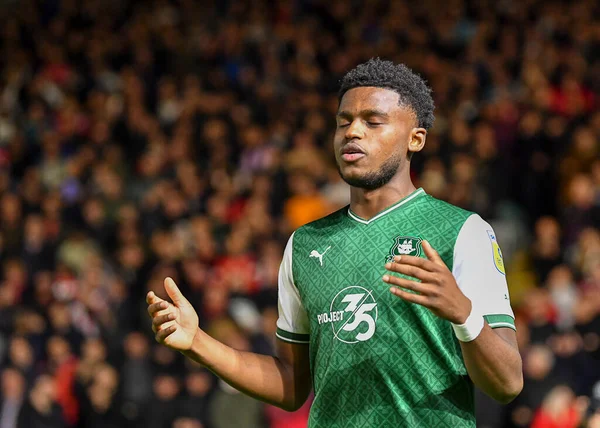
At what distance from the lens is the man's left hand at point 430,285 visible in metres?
2.80

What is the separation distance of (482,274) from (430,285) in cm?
42

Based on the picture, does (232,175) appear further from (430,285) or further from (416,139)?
(430,285)

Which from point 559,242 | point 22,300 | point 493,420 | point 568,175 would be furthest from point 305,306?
point 22,300

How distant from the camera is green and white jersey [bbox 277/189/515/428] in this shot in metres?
3.20

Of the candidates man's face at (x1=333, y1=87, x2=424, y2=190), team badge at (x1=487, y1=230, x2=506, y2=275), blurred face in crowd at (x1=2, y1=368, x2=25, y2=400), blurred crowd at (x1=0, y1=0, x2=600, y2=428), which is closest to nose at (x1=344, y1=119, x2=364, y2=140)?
man's face at (x1=333, y1=87, x2=424, y2=190)

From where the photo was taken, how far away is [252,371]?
3598 millimetres

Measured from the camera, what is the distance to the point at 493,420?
870cm

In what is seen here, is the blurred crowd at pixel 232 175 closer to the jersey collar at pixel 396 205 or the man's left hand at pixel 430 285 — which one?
the jersey collar at pixel 396 205

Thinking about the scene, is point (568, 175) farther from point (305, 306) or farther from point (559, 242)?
point (305, 306)

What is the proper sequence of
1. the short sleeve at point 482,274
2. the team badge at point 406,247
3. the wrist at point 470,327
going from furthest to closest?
the team badge at point 406,247 → the short sleeve at point 482,274 → the wrist at point 470,327

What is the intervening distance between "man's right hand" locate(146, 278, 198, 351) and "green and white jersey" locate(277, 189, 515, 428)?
0.40 metres

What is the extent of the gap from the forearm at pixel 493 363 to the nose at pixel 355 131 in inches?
31.1

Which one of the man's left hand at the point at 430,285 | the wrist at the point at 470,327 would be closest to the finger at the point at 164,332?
the man's left hand at the point at 430,285

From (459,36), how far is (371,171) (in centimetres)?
1050
